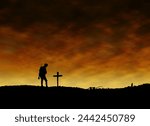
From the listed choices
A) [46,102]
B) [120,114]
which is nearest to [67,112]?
[120,114]

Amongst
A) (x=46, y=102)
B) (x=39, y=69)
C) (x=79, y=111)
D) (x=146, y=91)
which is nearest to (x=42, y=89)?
(x=39, y=69)

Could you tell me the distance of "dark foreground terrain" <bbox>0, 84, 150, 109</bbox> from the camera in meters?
27.6

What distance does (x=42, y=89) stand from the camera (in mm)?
33406

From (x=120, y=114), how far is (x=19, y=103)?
389 inches

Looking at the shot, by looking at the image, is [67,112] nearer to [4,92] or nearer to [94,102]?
[94,102]

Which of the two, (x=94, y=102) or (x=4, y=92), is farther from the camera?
(x=4, y=92)

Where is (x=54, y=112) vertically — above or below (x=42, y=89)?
below

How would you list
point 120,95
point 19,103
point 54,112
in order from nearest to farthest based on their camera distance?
1. point 54,112
2. point 19,103
3. point 120,95

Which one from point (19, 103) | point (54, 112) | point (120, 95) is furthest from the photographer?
point (120, 95)

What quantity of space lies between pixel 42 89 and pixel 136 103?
9234mm

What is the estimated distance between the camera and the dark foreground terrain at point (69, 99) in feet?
90.6

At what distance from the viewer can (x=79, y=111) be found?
68.8 feet

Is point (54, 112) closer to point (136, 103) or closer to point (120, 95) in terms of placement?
point (136, 103)

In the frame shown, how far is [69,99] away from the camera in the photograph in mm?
29531
